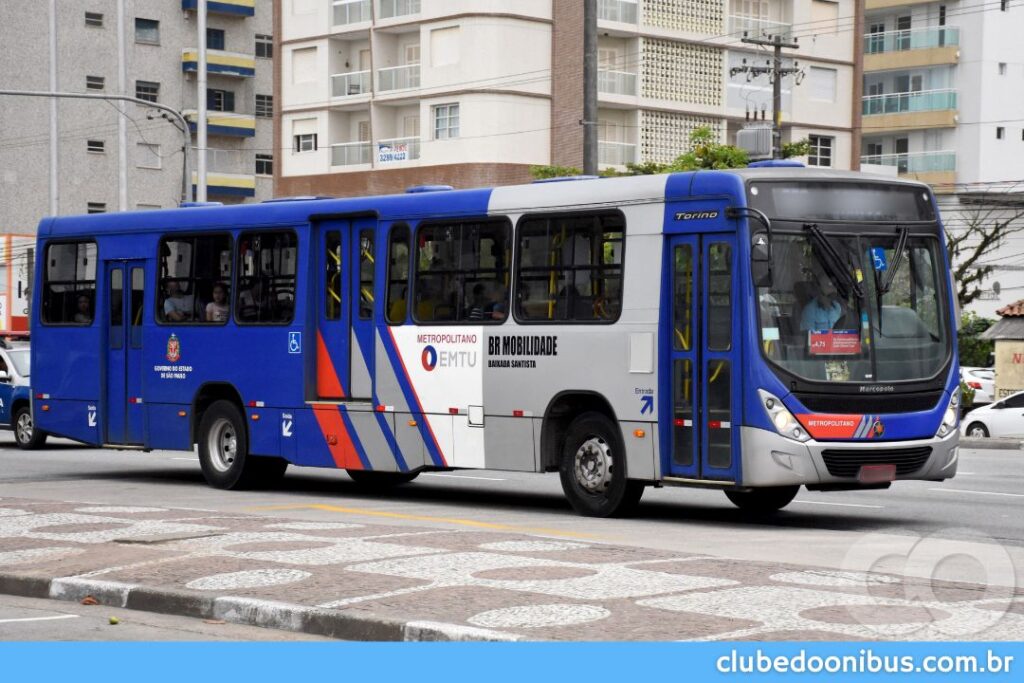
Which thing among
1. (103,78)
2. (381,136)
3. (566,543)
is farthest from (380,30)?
(566,543)

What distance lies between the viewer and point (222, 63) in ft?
248

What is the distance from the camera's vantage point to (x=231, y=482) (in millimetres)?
19953

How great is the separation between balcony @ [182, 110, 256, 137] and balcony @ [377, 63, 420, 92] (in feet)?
57.6

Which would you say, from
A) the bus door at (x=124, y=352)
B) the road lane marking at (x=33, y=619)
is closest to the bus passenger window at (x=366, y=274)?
the bus door at (x=124, y=352)

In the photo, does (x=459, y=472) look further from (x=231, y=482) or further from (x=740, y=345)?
(x=740, y=345)

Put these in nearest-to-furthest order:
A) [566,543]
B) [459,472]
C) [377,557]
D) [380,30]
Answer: [377,557]
[566,543]
[459,472]
[380,30]

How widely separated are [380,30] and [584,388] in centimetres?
4519

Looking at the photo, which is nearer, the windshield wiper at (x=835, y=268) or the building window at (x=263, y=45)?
the windshield wiper at (x=835, y=268)

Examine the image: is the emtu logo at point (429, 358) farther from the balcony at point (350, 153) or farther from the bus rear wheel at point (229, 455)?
the balcony at point (350, 153)

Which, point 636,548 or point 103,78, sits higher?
point 103,78

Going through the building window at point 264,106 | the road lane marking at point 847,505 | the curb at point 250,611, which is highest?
the building window at point 264,106

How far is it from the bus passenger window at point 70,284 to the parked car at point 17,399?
7.96m

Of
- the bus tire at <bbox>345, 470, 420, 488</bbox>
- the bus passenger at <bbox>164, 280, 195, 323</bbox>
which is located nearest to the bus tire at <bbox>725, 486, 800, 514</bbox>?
the bus tire at <bbox>345, 470, 420, 488</bbox>

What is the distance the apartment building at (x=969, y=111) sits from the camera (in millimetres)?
72062
